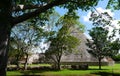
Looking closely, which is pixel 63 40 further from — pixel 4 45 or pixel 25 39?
pixel 4 45

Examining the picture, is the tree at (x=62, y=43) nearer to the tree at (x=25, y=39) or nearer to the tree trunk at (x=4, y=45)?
the tree at (x=25, y=39)

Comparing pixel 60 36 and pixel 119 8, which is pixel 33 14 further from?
pixel 60 36

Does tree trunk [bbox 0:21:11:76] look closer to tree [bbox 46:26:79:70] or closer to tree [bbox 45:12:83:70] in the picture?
tree [bbox 45:12:83:70]

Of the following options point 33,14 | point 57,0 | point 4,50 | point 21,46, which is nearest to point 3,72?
point 4,50

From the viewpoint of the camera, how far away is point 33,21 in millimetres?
16391

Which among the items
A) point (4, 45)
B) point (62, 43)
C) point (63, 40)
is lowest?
point (4, 45)

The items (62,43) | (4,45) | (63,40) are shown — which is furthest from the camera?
(62,43)

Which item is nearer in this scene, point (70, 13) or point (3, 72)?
point (3, 72)

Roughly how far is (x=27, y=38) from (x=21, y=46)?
7.55 feet

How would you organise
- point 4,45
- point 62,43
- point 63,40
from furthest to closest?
point 62,43
point 63,40
point 4,45

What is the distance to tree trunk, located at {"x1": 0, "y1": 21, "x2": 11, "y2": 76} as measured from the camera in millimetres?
11555

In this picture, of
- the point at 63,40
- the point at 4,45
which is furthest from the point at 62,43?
the point at 4,45

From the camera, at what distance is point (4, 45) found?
11.7 m

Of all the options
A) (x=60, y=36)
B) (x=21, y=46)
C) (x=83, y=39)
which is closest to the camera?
(x=60, y=36)
